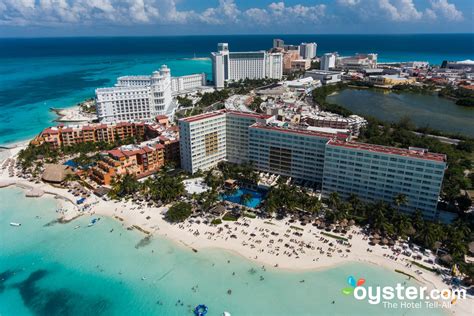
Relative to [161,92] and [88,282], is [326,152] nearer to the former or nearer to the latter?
[88,282]

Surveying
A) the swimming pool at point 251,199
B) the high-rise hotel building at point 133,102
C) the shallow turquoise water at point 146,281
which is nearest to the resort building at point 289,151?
the swimming pool at point 251,199

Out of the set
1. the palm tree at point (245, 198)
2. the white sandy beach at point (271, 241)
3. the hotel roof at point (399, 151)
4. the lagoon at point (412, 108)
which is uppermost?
the hotel roof at point (399, 151)

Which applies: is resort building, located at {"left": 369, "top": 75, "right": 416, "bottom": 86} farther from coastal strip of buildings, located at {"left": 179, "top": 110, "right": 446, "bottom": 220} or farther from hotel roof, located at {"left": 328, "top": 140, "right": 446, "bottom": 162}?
hotel roof, located at {"left": 328, "top": 140, "right": 446, "bottom": 162}

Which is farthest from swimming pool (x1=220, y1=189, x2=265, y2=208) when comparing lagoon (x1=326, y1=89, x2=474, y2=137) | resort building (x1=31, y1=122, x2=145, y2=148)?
lagoon (x1=326, y1=89, x2=474, y2=137)

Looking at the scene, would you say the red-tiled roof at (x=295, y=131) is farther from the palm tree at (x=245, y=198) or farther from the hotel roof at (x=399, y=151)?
the palm tree at (x=245, y=198)

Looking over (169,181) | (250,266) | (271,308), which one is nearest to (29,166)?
(169,181)

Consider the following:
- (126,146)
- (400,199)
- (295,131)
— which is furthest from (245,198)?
(126,146)
